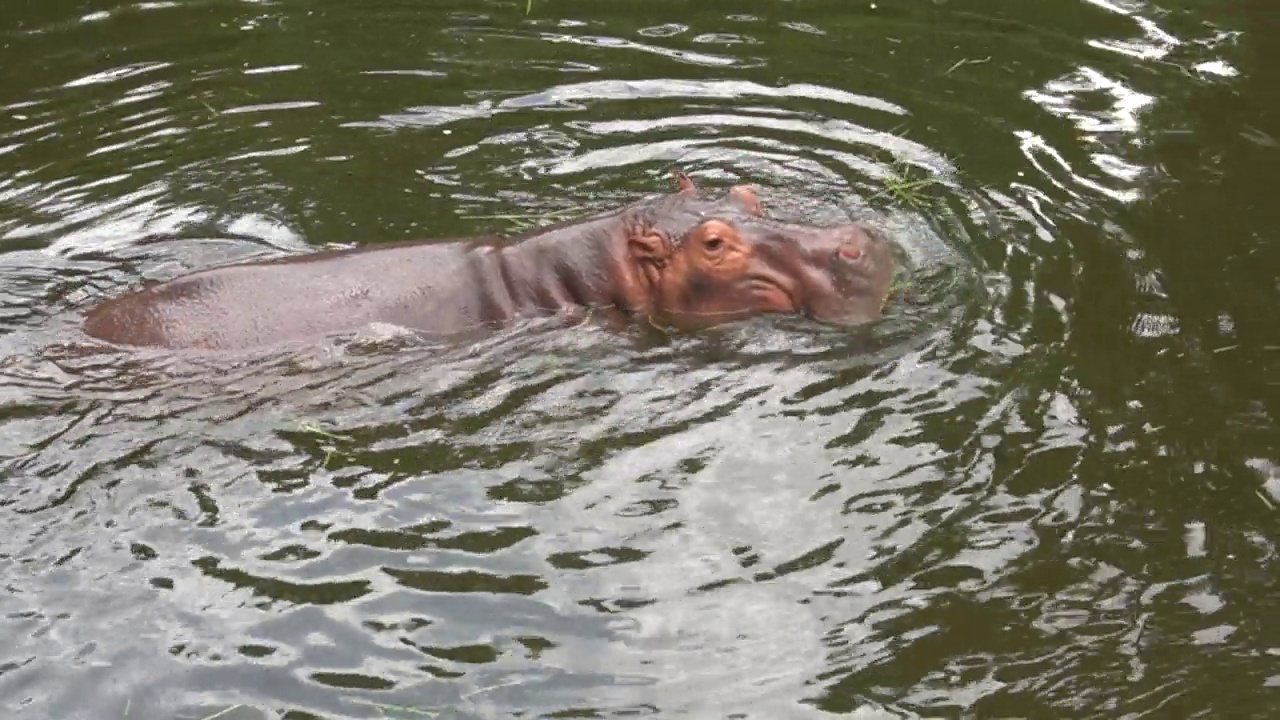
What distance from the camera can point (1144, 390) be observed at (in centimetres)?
606

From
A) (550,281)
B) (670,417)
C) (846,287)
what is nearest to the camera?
(670,417)

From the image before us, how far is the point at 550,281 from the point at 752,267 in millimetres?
918

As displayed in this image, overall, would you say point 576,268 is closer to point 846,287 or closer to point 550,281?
point 550,281

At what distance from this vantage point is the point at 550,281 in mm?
6828

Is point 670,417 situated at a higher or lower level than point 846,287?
lower

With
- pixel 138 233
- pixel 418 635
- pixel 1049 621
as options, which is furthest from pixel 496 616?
pixel 138 233

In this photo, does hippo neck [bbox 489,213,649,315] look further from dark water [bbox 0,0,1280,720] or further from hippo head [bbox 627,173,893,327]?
dark water [bbox 0,0,1280,720]

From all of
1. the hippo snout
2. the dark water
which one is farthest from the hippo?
the dark water

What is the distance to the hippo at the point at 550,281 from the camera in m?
6.32

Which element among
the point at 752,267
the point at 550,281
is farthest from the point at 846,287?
the point at 550,281

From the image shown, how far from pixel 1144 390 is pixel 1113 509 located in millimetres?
858

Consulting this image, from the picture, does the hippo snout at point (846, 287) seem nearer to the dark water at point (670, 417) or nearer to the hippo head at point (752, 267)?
the hippo head at point (752, 267)

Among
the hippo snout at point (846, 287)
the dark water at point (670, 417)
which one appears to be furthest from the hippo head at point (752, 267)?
the dark water at point (670, 417)

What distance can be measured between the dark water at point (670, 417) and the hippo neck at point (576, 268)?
222mm
